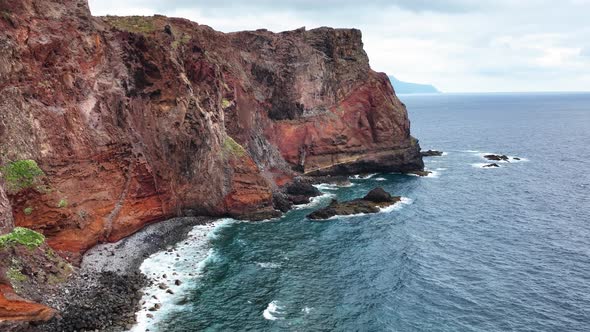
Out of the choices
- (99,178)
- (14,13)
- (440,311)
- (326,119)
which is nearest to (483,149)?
(326,119)

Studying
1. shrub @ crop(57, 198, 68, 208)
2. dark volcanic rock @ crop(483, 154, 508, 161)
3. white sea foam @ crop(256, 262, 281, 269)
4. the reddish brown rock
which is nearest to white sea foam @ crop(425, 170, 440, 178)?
dark volcanic rock @ crop(483, 154, 508, 161)

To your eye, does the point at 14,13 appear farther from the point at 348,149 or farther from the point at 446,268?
the point at 348,149

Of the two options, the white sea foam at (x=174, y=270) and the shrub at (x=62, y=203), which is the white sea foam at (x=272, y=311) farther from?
the shrub at (x=62, y=203)

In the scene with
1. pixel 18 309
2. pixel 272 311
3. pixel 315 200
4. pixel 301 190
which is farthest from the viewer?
pixel 301 190

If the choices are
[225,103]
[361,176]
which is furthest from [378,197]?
[225,103]

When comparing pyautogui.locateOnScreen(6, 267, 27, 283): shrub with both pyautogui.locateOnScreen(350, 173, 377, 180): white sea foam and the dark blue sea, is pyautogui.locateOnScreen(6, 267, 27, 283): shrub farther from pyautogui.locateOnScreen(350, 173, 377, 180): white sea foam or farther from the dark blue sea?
pyautogui.locateOnScreen(350, 173, 377, 180): white sea foam

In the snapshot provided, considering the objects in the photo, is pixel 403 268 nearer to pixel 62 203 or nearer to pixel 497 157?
pixel 62 203

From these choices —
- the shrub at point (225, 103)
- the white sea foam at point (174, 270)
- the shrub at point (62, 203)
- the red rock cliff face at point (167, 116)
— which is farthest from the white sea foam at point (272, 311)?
the shrub at point (225, 103)
